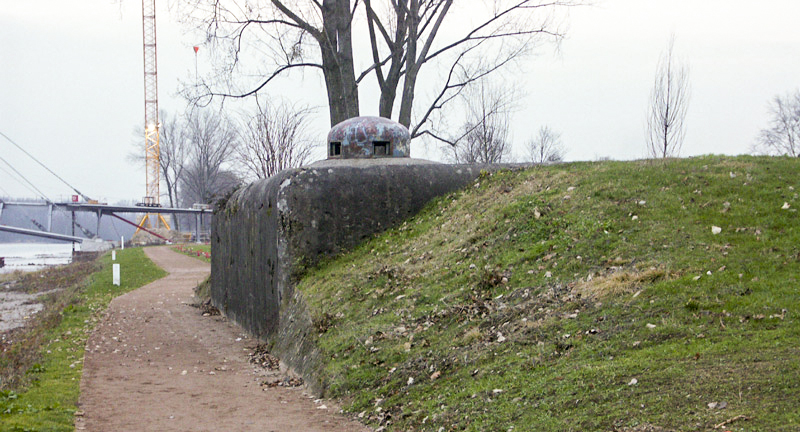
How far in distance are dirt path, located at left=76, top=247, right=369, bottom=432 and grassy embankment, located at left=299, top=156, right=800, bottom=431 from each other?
0.78 metres

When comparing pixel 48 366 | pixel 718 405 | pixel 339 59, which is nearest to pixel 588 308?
pixel 718 405

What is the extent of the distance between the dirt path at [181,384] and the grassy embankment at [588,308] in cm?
78

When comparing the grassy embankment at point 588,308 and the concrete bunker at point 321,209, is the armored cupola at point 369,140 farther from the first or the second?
the grassy embankment at point 588,308

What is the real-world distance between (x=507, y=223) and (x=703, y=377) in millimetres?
5214

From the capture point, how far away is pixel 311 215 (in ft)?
40.8

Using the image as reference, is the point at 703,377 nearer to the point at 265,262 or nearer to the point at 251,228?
the point at 265,262

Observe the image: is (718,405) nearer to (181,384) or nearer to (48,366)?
(181,384)

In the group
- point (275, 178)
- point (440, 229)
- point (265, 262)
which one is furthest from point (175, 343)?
point (440, 229)

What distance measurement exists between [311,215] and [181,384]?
3923 mm

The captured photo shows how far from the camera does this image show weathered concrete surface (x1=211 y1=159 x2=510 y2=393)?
12.2 m

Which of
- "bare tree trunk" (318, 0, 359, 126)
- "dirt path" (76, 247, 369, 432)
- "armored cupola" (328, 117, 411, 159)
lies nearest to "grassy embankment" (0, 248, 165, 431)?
"dirt path" (76, 247, 369, 432)

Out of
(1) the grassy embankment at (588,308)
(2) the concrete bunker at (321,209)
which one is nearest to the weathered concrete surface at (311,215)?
(2) the concrete bunker at (321,209)

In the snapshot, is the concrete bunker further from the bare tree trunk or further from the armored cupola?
the bare tree trunk

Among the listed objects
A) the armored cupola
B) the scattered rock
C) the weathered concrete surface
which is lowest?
the scattered rock
